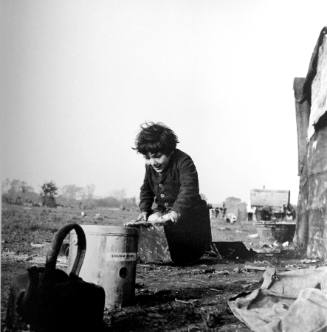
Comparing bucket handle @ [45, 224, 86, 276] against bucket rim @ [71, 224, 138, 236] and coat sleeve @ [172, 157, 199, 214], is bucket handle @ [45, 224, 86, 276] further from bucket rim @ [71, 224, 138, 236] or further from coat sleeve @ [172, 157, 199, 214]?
coat sleeve @ [172, 157, 199, 214]

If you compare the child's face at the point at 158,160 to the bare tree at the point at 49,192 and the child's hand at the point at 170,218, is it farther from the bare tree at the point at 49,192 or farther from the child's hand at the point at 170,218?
the bare tree at the point at 49,192

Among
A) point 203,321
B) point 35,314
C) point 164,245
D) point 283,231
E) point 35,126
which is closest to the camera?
point 35,314

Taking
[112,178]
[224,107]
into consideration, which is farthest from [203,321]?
[224,107]

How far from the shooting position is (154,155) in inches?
129

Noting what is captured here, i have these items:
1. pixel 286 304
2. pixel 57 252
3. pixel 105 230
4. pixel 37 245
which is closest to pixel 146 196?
pixel 37 245

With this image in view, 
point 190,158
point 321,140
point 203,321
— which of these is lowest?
point 203,321

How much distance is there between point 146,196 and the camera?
3.41 m

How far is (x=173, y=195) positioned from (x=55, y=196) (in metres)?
0.99

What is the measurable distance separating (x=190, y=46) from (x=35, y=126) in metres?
1.27

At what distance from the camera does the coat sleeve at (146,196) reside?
11.1 ft

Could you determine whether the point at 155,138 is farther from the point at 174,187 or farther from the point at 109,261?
the point at 109,261

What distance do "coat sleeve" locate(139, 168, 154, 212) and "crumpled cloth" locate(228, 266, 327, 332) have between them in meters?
1.39

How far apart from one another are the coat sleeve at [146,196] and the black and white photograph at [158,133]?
13 mm

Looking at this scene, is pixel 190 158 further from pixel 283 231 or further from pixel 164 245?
pixel 283 231
